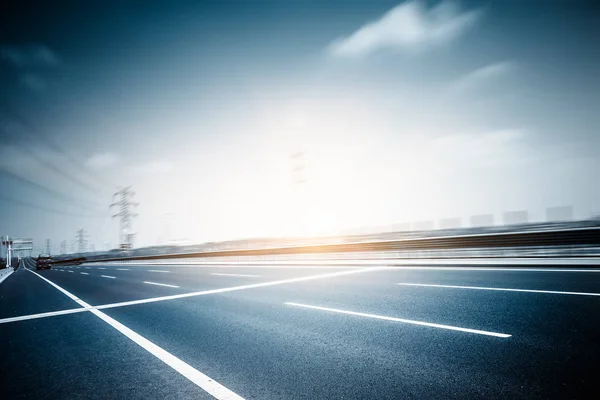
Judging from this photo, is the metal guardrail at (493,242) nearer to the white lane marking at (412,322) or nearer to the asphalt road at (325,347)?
the asphalt road at (325,347)

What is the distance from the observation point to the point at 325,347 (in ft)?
13.3

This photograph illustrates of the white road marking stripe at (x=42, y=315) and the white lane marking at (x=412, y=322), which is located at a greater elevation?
the white road marking stripe at (x=42, y=315)

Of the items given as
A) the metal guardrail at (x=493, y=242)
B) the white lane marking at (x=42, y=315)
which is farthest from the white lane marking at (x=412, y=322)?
the metal guardrail at (x=493, y=242)

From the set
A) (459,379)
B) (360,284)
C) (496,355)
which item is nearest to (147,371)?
(459,379)

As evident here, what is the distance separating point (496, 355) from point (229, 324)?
14.6 feet

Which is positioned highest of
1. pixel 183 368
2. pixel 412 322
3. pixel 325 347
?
pixel 183 368

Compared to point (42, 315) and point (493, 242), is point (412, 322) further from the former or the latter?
point (493, 242)

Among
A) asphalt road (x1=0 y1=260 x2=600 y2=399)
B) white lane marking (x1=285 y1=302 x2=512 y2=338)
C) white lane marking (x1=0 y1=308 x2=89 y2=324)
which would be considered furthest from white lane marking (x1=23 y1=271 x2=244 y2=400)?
white lane marking (x1=285 y1=302 x2=512 y2=338)

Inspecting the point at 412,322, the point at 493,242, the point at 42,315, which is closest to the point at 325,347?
the point at 412,322

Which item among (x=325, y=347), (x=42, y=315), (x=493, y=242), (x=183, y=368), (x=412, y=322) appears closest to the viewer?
(x=183, y=368)

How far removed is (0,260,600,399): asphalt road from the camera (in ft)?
9.58

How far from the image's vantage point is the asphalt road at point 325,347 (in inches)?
115

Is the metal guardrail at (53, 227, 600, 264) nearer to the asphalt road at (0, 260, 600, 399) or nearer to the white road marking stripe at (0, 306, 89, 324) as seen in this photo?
the asphalt road at (0, 260, 600, 399)

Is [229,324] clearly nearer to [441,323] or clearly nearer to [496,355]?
[441,323]
